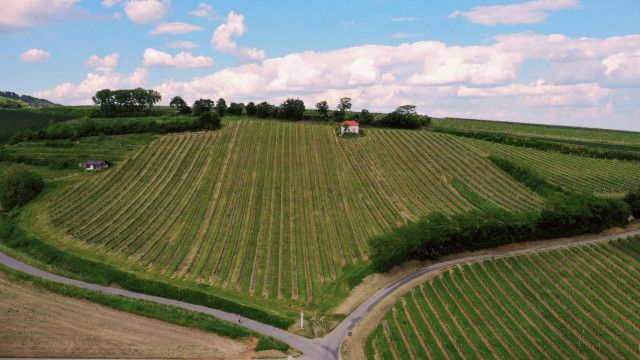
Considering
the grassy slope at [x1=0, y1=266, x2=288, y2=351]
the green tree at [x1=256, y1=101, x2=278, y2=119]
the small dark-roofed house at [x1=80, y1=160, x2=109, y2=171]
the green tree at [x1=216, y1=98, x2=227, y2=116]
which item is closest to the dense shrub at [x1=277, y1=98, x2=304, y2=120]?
the green tree at [x1=256, y1=101, x2=278, y2=119]

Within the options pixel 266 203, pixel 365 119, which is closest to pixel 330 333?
pixel 266 203

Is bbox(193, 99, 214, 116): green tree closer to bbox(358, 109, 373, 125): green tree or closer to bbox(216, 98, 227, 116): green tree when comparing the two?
bbox(216, 98, 227, 116): green tree

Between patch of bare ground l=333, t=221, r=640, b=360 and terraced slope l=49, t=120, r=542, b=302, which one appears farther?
terraced slope l=49, t=120, r=542, b=302

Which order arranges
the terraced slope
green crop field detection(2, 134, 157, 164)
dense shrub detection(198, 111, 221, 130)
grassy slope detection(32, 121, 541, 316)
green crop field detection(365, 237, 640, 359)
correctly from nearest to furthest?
green crop field detection(365, 237, 640, 359) < grassy slope detection(32, 121, 541, 316) < the terraced slope < green crop field detection(2, 134, 157, 164) < dense shrub detection(198, 111, 221, 130)

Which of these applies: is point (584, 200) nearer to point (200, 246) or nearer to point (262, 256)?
point (262, 256)

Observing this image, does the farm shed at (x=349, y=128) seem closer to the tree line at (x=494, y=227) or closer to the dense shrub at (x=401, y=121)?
the dense shrub at (x=401, y=121)

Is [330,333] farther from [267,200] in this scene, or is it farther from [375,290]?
[267,200]
